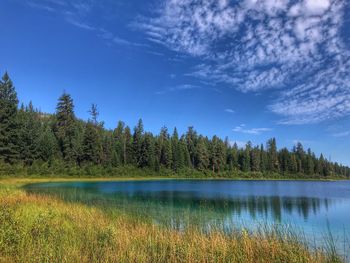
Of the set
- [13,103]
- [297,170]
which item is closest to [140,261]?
[13,103]

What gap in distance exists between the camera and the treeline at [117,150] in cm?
6291

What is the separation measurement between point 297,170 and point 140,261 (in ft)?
442

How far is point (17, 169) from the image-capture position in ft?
191

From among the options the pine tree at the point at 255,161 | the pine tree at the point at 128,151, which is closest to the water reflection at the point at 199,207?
the pine tree at the point at 128,151

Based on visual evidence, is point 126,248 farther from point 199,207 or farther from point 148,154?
point 148,154

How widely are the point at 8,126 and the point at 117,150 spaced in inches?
1557

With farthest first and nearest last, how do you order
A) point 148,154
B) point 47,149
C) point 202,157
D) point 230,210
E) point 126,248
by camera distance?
1. point 202,157
2. point 148,154
3. point 47,149
4. point 230,210
5. point 126,248

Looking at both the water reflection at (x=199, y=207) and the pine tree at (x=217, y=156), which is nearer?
the water reflection at (x=199, y=207)

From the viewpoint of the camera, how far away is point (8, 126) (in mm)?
59250

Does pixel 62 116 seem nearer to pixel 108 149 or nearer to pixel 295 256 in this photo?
pixel 108 149

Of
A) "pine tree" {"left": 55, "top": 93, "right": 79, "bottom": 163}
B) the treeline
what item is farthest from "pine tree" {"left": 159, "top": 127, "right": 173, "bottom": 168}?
"pine tree" {"left": 55, "top": 93, "right": 79, "bottom": 163}

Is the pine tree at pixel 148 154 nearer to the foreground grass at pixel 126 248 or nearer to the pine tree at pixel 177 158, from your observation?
the pine tree at pixel 177 158

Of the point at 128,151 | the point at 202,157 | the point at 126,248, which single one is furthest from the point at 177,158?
the point at 126,248

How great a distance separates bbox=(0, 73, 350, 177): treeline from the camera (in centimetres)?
6291
